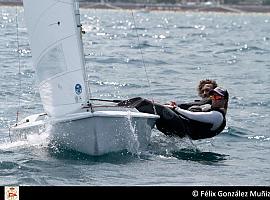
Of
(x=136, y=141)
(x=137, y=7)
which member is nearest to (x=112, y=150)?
(x=136, y=141)

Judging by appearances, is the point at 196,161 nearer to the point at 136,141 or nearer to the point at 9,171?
the point at 136,141

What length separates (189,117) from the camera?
1117 centimetres

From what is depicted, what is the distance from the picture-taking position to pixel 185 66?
26484mm

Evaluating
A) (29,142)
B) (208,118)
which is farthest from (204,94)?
(29,142)

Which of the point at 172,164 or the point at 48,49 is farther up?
the point at 48,49

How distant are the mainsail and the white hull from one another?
0.21m

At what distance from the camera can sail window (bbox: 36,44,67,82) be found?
411 inches

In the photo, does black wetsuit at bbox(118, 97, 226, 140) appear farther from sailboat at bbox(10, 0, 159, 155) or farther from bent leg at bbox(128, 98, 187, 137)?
sailboat at bbox(10, 0, 159, 155)

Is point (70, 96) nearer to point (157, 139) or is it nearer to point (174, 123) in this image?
point (174, 123)

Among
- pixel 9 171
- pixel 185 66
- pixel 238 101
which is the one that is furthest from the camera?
pixel 185 66

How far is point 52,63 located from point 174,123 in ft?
6.13

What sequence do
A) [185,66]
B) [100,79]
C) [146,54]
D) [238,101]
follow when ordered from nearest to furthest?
[238,101] → [100,79] → [185,66] → [146,54]

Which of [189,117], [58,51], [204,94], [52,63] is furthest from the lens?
[204,94]

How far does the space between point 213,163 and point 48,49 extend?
261 cm
